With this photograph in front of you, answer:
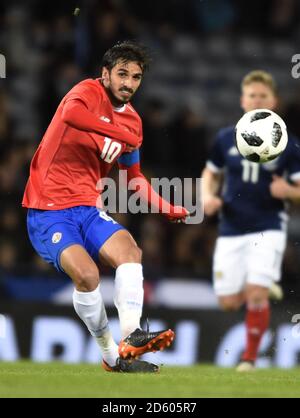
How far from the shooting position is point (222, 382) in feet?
21.1

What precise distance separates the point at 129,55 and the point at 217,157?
101 inches

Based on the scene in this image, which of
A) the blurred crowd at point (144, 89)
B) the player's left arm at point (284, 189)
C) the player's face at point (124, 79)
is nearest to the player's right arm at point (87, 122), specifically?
the player's face at point (124, 79)

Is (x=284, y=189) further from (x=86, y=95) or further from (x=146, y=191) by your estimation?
(x=86, y=95)

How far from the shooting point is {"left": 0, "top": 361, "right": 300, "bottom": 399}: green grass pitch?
5512 mm

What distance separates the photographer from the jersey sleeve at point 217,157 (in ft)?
29.8

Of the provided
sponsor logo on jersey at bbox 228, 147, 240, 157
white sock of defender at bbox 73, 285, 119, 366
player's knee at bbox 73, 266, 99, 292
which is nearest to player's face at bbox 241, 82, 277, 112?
sponsor logo on jersey at bbox 228, 147, 240, 157

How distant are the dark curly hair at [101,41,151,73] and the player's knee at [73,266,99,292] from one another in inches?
50.1

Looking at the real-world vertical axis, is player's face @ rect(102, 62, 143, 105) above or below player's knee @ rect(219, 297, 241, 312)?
above

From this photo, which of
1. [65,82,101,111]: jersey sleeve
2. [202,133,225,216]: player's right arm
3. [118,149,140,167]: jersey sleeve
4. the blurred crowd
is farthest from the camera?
the blurred crowd

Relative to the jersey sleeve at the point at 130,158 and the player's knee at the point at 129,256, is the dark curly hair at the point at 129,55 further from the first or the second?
the player's knee at the point at 129,256

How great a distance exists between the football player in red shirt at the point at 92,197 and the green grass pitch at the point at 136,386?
28cm

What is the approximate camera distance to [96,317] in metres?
6.67

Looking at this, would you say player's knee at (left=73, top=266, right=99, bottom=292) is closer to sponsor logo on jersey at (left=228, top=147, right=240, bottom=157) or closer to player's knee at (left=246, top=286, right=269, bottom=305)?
player's knee at (left=246, top=286, right=269, bottom=305)
